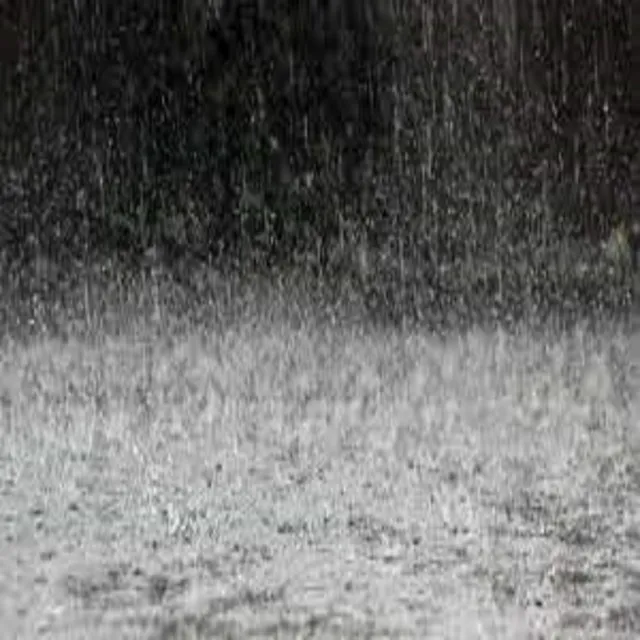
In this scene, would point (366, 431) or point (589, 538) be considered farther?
point (366, 431)

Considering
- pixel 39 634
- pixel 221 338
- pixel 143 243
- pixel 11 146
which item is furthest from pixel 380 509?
pixel 11 146

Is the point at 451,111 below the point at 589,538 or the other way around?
the other way around

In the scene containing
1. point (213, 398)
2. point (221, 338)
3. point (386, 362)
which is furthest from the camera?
point (221, 338)

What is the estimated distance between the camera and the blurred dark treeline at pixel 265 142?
1549cm

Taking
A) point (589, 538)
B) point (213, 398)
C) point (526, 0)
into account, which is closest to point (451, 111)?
point (526, 0)

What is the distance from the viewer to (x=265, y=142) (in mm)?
15547

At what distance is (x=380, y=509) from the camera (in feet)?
24.0

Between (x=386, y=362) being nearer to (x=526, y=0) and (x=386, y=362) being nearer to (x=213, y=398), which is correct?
(x=213, y=398)

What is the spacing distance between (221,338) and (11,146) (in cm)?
485

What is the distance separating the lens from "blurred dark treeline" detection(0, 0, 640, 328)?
50.8ft

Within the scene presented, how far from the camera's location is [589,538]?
22.3ft

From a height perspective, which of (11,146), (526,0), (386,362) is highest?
(526,0)

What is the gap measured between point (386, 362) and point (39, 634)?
609 centimetres

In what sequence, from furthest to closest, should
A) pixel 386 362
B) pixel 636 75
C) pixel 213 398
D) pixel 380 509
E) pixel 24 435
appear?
1. pixel 636 75
2. pixel 386 362
3. pixel 213 398
4. pixel 24 435
5. pixel 380 509
